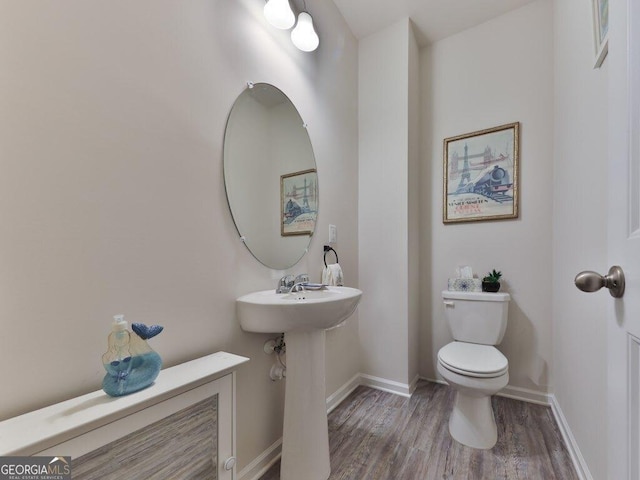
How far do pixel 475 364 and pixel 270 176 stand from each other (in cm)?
143

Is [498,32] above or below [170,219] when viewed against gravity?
above

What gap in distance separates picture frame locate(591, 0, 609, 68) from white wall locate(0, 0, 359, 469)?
1.35 m

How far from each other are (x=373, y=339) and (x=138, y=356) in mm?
1652

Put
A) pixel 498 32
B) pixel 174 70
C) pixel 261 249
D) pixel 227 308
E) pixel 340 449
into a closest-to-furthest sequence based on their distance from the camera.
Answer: pixel 174 70, pixel 227 308, pixel 261 249, pixel 340 449, pixel 498 32

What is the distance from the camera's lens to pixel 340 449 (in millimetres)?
1431

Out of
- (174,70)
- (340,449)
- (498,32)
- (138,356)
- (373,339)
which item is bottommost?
(340,449)

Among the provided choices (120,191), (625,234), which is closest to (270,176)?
(120,191)

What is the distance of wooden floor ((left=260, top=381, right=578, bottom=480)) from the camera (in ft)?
4.18

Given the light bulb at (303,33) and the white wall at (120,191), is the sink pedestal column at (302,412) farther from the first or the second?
the light bulb at (303,33)

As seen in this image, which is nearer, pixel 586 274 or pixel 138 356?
pixel 586 274

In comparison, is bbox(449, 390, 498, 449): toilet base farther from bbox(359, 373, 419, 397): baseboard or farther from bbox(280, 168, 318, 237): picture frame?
bbox(280, 168, 318, 237): picture frame

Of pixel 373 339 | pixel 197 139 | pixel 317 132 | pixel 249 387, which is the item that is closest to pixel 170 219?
pixel 197 139

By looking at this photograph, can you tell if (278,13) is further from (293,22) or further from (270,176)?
(270,176)

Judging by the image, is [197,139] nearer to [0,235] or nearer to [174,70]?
[174,70]
